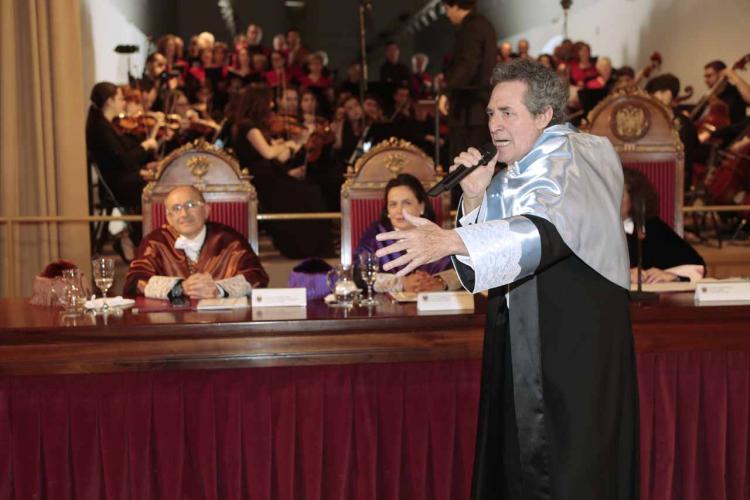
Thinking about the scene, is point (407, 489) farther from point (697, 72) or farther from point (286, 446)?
point (697, 72)

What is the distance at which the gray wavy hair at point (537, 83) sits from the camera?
1781 millimetres

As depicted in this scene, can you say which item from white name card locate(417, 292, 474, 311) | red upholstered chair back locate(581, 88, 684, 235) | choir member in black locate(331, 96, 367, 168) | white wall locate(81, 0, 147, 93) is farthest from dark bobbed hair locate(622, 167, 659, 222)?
white wall locate(81, 0, 147, 93)

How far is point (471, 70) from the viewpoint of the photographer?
213 inches

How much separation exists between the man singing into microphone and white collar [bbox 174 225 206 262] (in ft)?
6.27

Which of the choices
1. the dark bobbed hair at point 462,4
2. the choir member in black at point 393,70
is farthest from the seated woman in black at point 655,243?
the choir member in black at point 393,70

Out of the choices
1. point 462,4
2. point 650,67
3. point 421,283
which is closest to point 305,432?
point 421,283

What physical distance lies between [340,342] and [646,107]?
264 centimetres

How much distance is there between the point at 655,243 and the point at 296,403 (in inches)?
71.2

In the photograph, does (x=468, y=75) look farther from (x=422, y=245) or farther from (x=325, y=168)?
(x=422, y=245)

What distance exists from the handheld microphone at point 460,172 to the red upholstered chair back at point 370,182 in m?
2.25

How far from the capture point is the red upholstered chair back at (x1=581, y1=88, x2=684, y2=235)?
440 cm

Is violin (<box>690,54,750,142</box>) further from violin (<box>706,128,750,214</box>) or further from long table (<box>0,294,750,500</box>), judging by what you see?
long table (<box>0,294,750,500</box>)

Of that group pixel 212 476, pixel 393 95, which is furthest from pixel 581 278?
pixel 393 95

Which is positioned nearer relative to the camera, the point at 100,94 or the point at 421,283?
the point at 421,283
